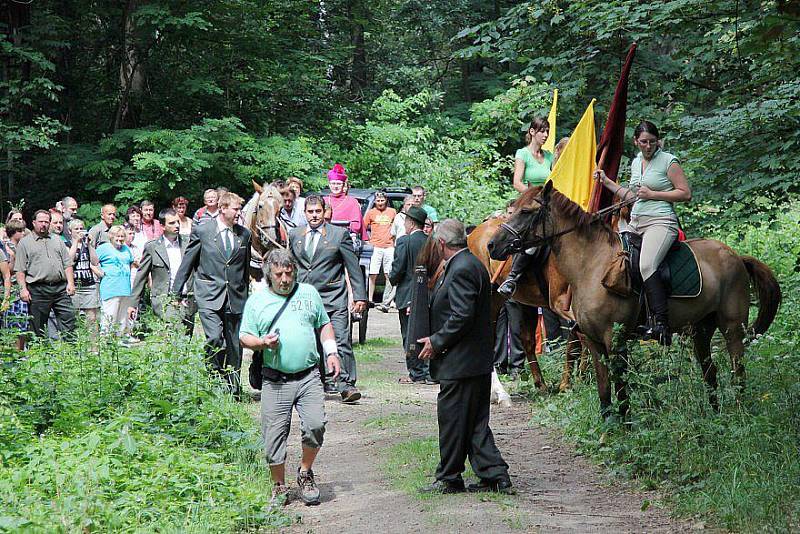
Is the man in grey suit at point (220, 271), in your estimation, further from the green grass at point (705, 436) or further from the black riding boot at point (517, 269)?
the green grass at point (705, 436)

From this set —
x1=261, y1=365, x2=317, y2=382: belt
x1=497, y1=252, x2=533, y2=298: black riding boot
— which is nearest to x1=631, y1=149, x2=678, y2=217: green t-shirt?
x1=497, y1=252, x2=533, y2=298: black riding boot

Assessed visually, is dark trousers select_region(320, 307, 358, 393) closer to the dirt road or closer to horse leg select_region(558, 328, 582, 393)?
the dirt road

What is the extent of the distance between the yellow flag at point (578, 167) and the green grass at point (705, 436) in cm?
205

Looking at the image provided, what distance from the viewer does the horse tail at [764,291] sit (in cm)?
1003

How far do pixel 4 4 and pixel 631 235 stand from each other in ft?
55.8

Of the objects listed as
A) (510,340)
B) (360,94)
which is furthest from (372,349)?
(360,94)

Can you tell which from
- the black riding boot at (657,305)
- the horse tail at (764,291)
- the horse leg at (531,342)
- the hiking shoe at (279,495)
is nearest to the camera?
the hiking shoe at (279,495)

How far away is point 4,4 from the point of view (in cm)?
2178

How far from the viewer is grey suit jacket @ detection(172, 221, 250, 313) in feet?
39.7

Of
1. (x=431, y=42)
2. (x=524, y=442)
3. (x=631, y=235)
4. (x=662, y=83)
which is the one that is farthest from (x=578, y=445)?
(x=431, y=42)

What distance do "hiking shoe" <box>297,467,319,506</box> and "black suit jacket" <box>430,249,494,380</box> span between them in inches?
53.7

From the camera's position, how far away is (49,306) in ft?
48.9

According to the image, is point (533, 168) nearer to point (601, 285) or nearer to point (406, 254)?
point (406, 254)

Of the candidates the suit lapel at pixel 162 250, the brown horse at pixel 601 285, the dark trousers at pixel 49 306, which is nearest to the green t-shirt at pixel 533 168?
the brown horse at pixel 601 285
